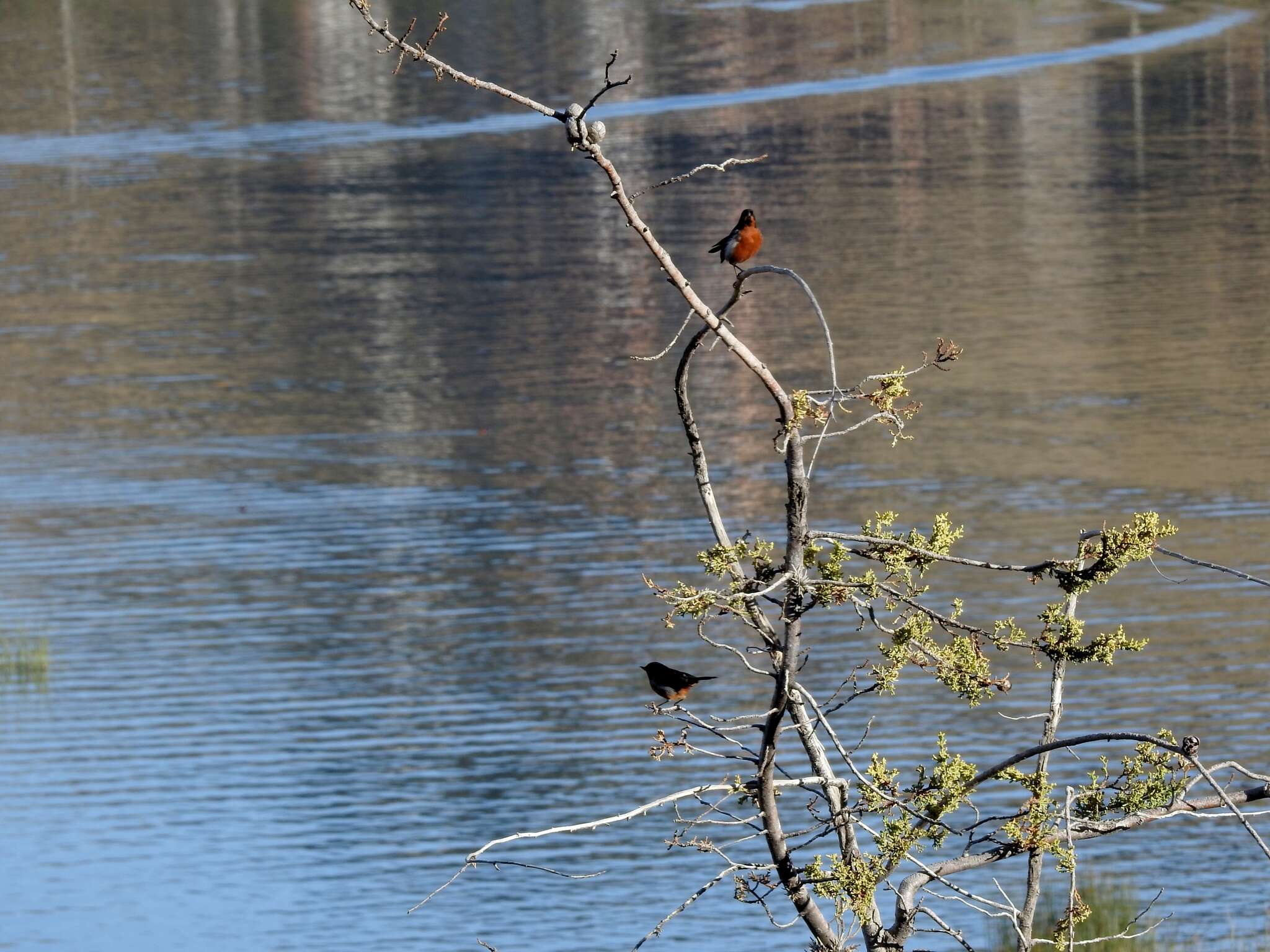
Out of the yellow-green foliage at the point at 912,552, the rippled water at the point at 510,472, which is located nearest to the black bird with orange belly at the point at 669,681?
the yellow-green foliage at the point at 912,552

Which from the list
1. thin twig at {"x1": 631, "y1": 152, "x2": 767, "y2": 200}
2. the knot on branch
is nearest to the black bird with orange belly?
thin twig at {"x1": 631, "y1": 152, "x2": 767, "y2": 200}

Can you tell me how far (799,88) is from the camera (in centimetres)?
5059

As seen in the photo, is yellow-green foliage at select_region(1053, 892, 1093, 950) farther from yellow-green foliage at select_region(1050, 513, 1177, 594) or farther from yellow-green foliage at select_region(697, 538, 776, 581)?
yellow-green foliage at select_region(697, 538, 776, 581)

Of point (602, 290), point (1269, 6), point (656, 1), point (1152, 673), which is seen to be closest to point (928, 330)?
point (602, 290)

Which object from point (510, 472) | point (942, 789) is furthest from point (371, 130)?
point (942, 789)

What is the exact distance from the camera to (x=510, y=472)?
19.6 meters

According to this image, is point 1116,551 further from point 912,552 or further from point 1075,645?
point 912,552

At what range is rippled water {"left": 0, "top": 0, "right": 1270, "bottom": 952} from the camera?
12125 millimetres

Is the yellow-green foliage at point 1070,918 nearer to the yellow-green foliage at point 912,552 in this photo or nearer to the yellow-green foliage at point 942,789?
the yellow-green foliage at point 942,789

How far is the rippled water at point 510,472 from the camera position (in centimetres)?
1212

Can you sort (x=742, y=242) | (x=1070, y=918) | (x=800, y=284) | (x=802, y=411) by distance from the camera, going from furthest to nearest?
1. (x=742, y=242)
2. (x=1070, y=918)
3. (x=802, y=411)
4. (x=800, y=284)

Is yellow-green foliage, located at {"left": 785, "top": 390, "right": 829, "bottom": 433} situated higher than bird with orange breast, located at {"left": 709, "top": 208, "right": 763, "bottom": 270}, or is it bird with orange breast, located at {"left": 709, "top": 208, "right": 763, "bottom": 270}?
bird with orange breast, located at {"left": 709, "top": 208, "right": 763, "bottom": 270}

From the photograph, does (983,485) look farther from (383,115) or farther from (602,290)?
(383,115)

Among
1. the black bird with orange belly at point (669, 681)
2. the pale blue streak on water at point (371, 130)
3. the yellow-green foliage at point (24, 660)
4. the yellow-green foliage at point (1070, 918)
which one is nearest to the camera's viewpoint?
the yellow-green foliage at point (1070, 918)
